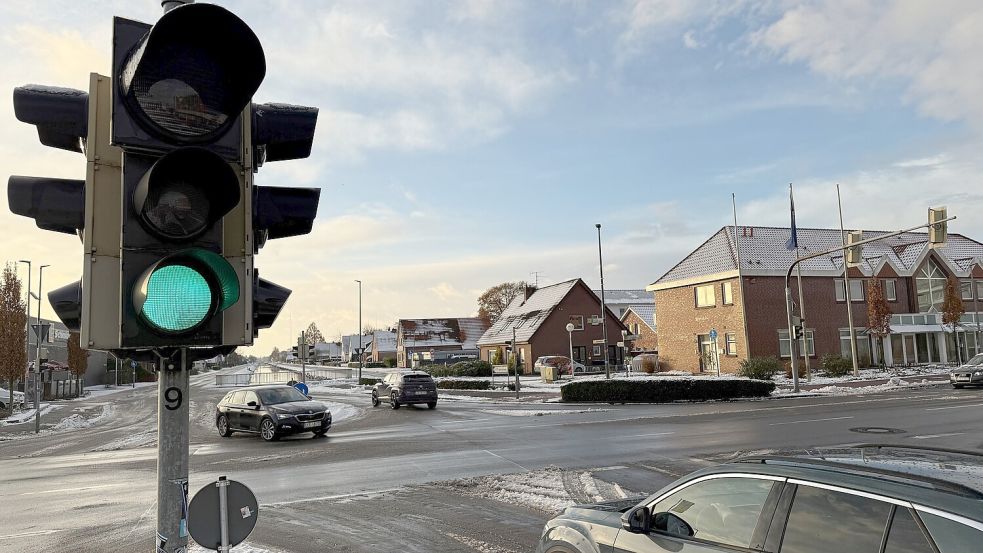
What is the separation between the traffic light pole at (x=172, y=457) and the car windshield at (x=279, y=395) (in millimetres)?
17669

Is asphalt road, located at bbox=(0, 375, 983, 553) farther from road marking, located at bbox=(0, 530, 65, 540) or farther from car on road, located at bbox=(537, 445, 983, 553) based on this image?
car on road, located at bbox=(537, 445, 983, 553)

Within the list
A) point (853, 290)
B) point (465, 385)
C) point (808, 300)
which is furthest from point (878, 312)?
point (465, 385)

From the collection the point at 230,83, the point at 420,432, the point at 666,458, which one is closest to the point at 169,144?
the point at 230,83

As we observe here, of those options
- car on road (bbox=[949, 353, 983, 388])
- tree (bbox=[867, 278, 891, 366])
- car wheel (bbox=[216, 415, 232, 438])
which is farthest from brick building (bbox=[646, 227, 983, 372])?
car wheel (bbox=[216, 415, 232, 438])

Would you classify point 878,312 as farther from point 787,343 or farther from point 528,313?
point 528,313

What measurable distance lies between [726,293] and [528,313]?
21969mm

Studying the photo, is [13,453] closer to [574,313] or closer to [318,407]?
[318,407]

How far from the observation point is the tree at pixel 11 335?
34.3m

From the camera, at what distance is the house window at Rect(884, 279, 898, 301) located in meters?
49.8

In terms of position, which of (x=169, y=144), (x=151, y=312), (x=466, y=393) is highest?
(x=169, y=144)

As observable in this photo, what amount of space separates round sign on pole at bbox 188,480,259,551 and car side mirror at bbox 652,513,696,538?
7.93 feet

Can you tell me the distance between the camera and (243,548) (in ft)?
23.5

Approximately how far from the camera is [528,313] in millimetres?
63156

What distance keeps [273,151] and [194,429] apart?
23427mm
